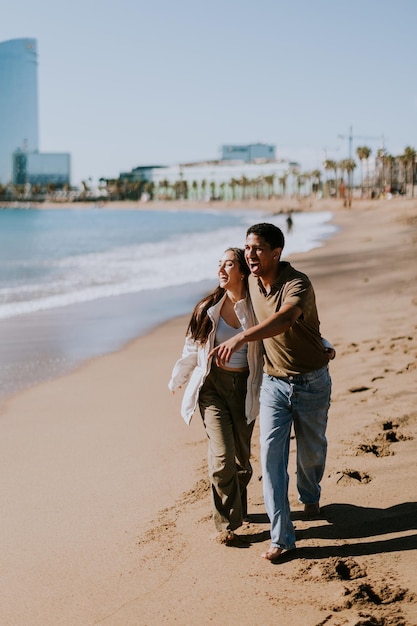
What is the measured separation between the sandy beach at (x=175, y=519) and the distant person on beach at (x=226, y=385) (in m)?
0.28

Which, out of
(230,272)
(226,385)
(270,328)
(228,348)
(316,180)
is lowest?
(226,385)

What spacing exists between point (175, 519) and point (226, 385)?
2.84ft

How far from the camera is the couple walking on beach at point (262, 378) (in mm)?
3654

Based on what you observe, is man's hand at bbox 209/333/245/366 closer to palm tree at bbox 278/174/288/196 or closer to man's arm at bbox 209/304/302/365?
man's arm at bbox 209/304/302/365

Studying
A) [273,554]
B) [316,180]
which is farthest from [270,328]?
[316,180]

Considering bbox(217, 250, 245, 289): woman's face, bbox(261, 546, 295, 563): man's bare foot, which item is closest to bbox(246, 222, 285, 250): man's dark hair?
bbox(217, 250, 245, 289): woman's face

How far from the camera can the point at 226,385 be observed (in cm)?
402

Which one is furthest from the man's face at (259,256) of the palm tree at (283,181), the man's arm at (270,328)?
the palm tree at (283,181)

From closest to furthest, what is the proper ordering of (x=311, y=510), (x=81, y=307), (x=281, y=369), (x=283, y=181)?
(x=281, y=369), (x=311, y=510), (x=81, y=307), (x=283, y=181)

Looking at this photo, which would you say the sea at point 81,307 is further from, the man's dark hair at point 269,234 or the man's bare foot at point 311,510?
the man's dark hair at point 269,234

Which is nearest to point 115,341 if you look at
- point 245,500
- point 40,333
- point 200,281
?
point 40,333

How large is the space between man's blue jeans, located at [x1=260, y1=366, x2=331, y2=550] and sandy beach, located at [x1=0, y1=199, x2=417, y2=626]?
22 centimetres

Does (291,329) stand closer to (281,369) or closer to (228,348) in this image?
(281,369)

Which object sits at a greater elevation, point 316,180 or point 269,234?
point 316,180
